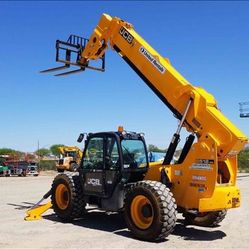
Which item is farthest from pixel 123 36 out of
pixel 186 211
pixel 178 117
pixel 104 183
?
pixel 186 211

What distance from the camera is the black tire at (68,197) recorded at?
38.0 ft

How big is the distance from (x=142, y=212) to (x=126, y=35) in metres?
4.71

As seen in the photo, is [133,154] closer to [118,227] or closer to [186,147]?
[186,147]

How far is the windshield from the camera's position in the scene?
10906 millimetres

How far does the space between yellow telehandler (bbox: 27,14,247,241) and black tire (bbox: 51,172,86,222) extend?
26 millimetres

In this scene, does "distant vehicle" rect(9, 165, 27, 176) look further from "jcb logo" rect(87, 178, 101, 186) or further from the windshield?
the windshield

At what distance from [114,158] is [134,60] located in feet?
8.42

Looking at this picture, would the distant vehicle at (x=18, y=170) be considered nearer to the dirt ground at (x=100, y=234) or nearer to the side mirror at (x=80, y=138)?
the dirt ground at (x=100, y=234)

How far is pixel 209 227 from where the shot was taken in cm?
1091

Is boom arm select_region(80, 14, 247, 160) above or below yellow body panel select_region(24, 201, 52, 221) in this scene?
above

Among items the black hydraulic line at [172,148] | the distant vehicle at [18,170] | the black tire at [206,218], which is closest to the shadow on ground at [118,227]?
the black tire at [206,218]

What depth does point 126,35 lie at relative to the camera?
38.1ft

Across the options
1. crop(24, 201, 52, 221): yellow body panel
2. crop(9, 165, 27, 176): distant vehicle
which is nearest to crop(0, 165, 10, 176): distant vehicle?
crop(9, 165, 27, 176): distant vehicle

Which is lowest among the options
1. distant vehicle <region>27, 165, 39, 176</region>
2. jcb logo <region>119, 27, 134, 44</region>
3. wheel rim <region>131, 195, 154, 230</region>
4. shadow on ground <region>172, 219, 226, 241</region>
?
shadow on ground <region>172, 219, 226, 241</region>
